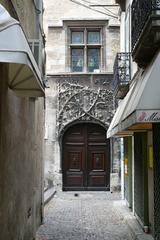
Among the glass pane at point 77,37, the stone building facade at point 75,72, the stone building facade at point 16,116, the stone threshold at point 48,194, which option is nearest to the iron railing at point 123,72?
the stone building facade at point 16,116

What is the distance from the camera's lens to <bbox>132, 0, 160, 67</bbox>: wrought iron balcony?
6504 mm

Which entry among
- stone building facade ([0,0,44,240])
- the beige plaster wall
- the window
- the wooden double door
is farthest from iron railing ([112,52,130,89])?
the wooden double door

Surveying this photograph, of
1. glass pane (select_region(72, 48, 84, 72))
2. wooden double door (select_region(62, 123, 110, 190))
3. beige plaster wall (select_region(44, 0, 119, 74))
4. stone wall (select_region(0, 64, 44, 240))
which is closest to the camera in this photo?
stone wall (select_region(0, 64, 44, 240))

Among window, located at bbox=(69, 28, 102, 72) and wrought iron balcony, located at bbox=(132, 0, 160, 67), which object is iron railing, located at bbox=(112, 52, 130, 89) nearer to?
wrought iron balcony, located at bbox=(132, 0, 160, 67)

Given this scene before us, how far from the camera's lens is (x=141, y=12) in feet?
25.1

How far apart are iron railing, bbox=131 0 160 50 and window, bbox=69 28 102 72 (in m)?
9.97

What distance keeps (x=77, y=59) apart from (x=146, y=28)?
12245 millimetres

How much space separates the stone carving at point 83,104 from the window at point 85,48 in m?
1.05

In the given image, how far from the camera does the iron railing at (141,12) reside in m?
6.68

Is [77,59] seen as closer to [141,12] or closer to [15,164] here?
[141,12]

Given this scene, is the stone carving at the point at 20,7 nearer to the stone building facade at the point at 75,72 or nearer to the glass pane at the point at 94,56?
the stone building facade at the point at 75,72

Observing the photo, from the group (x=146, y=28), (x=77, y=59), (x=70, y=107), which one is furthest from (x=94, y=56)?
(x=146, y=28)

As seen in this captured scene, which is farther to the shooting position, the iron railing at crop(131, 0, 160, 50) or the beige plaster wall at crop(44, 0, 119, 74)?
the beige plaster wall at crop(44, 0, 119, 74)

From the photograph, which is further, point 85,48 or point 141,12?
point 85,48
